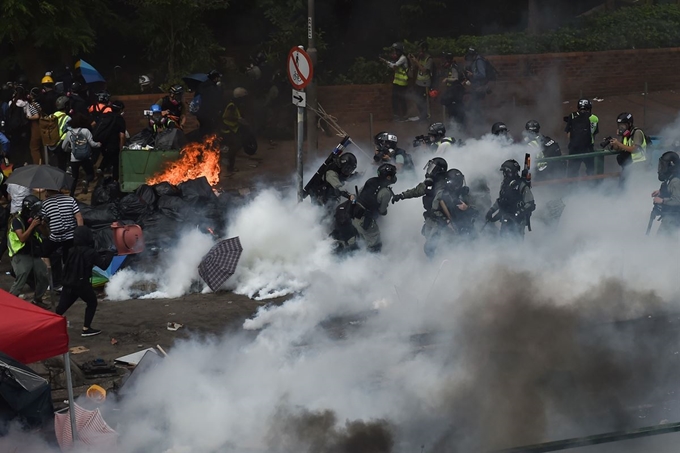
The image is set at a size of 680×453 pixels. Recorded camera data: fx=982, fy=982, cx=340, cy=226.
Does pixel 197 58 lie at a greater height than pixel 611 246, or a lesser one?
greater

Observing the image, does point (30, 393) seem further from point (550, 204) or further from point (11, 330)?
point (550, 204)

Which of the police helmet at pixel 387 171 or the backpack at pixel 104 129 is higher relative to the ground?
the backpack at pixel 104 129

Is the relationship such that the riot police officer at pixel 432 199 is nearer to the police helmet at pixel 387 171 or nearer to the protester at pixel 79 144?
the police helmet at pixel 387 171

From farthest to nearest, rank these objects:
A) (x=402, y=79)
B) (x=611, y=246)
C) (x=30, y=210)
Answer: (x=402, y=79) → (x=611, y=246) → (x=30, y=210)

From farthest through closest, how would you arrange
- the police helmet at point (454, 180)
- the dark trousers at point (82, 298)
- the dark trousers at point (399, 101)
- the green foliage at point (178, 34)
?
1. the dark trousers at point (399, 101)
2. the green foliage at point (178, 34)
3. the police helmet at point (454, 180)
4. the dark trousers at point (82, 298)

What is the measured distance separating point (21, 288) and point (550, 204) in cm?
634

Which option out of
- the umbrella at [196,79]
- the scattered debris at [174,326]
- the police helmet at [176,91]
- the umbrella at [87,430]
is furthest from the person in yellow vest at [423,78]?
the umbrella at [87,430]

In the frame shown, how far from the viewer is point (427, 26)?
21.4m

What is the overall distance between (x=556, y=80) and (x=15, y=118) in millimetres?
10587

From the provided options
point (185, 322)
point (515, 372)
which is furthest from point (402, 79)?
point (515, 372)

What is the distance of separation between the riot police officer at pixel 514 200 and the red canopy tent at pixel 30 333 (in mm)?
5765

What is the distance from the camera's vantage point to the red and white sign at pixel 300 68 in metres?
12.0

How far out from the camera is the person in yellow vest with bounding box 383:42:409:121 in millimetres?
17875

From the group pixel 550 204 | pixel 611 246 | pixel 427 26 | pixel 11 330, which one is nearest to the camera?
pixel 11 330
